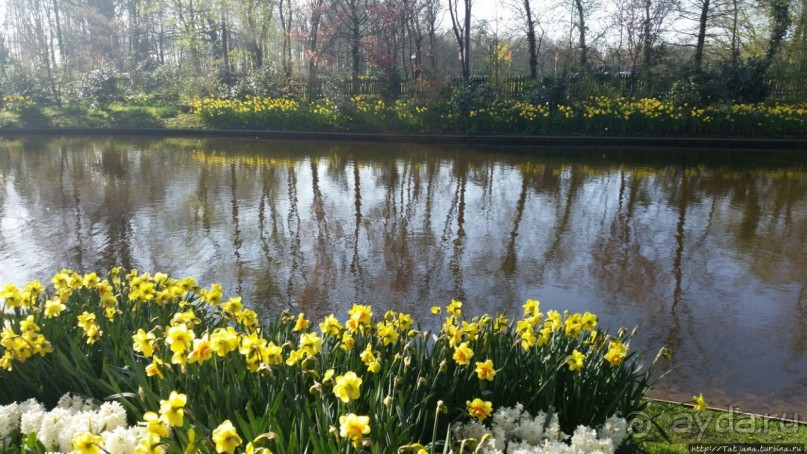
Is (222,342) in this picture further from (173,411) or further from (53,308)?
(53,308)

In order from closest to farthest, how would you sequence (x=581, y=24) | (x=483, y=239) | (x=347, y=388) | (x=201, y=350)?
(x=347, y=388), (x=201, y=350), (x=483, y=239), (x=581, y=24)

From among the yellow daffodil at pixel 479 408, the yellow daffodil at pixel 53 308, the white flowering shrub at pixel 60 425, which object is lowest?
the white flowering shrub at pixel 60 425

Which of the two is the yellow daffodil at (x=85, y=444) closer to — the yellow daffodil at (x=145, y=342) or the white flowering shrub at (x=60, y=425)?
the white flowering shrub at (x=60, y=425)

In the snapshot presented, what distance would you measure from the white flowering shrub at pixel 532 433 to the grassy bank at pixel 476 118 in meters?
14.8

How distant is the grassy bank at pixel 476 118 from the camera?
1639cm

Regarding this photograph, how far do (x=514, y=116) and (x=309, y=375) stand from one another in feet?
50.3

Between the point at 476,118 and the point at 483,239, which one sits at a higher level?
the point at 476,118

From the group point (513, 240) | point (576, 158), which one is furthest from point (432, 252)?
point (576, 158)

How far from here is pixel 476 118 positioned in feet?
57.3

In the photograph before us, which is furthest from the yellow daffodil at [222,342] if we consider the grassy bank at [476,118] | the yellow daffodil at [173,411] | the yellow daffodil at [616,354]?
the grassy bank at [476,118]

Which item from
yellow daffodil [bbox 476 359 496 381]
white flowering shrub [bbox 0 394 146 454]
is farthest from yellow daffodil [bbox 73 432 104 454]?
yellow daffodil [bbox 476 359 496 381]

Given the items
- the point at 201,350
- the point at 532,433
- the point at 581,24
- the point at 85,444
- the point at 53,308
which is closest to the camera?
the point at 85,444

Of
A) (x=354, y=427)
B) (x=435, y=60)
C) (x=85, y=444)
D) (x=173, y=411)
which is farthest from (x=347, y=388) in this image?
(x=435, y=60)

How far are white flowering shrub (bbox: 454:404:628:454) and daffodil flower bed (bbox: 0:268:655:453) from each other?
0.08 ft
